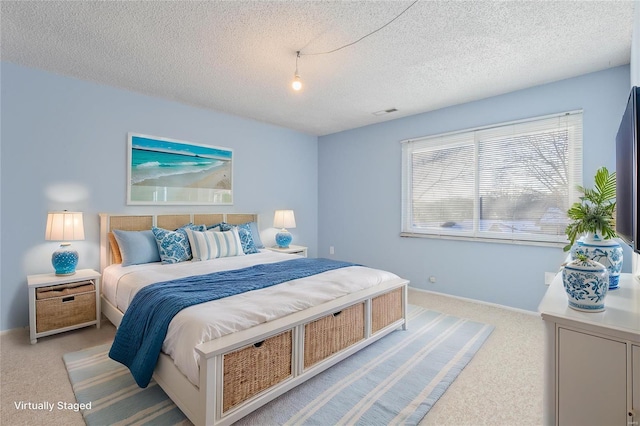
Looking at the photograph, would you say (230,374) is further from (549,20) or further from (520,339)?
(549,20)

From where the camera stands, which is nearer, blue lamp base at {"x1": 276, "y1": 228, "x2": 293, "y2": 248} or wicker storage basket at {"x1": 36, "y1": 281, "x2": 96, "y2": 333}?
wicker storage basket at {"x1": 36, "y1": 281, "x2": 96, "y2": 333}

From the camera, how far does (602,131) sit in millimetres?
2863

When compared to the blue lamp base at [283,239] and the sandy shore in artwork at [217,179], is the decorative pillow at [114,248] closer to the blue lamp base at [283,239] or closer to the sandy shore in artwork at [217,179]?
the sandy shore in artwork at [217,179]

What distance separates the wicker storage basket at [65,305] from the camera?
8.59 feet

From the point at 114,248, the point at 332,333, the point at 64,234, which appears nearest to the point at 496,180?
the point at 332,333

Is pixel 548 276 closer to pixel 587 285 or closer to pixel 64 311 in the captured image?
pixel 587 285

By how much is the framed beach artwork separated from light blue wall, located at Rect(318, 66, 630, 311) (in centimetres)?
194

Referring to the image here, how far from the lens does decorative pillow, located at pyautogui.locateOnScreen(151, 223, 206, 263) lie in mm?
3145

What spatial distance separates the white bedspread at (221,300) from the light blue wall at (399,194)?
1471 mm

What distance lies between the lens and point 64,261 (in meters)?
2.83

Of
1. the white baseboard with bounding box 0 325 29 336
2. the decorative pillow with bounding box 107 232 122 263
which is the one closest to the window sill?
the decorative pillow with bounding box 107 232 122 263

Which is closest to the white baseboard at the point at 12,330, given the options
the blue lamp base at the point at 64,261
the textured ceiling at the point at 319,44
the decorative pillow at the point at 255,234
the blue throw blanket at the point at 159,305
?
the blue lamp base at the point at 64,261

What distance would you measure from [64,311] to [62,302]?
0.08 metres

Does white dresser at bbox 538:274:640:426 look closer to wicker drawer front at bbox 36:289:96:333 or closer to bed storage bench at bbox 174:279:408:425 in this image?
bed storage bench at bbox 174:279:408:425
